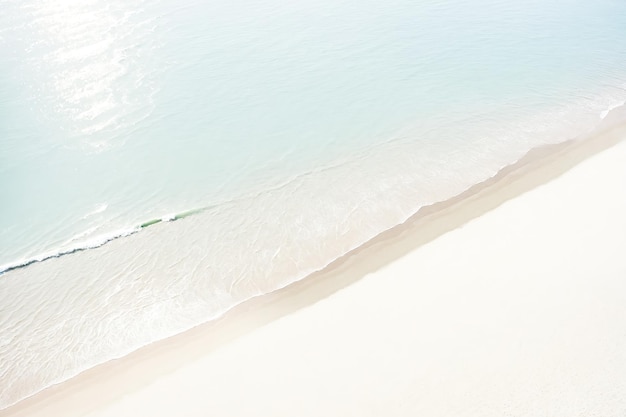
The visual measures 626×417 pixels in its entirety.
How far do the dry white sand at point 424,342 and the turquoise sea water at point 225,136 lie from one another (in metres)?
0.67

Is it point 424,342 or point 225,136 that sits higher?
point 225,136

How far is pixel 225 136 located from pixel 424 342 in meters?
8.68

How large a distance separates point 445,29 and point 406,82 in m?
6.07

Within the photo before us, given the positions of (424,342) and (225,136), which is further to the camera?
(225,136)

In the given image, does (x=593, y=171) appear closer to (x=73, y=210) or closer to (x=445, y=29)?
(x=445, y=29)

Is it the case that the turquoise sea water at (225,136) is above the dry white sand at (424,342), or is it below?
above

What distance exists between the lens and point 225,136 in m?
13.0

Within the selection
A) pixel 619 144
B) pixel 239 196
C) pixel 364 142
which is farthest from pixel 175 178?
pixel 619 144

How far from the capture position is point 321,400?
6492 millimetres

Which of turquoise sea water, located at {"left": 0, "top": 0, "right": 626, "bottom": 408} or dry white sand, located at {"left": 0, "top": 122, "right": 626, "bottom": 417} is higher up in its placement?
turquoise sea water, located at {"left": 0, "top": 0, "right": 626, "bottom": 408}

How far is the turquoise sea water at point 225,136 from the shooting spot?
29.3 feet

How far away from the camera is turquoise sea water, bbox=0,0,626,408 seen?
8938 mm

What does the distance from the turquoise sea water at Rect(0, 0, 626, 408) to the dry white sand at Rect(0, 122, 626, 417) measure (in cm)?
67

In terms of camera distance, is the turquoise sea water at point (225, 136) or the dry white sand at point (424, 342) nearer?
the dry white sand at point (424, 342)
